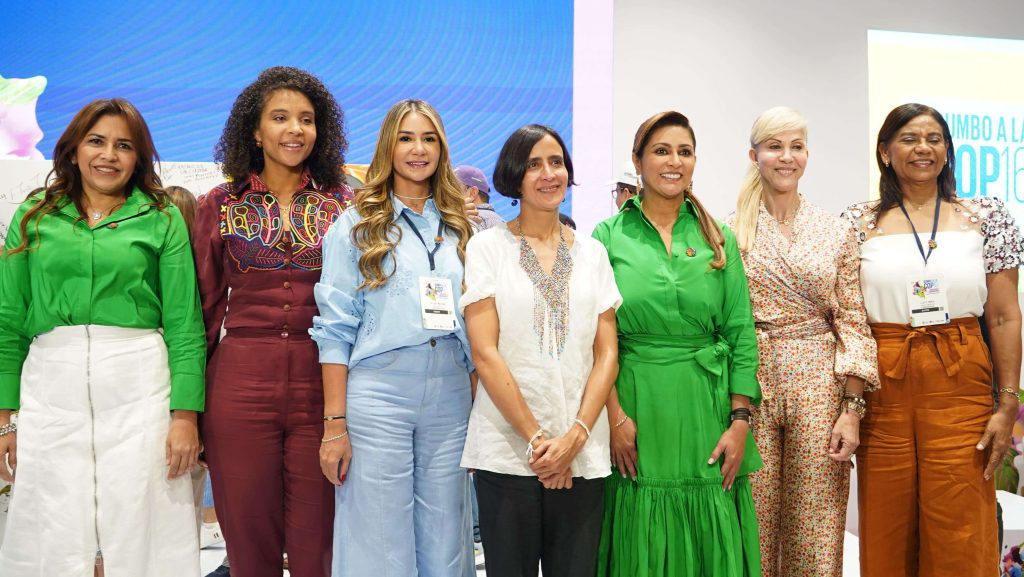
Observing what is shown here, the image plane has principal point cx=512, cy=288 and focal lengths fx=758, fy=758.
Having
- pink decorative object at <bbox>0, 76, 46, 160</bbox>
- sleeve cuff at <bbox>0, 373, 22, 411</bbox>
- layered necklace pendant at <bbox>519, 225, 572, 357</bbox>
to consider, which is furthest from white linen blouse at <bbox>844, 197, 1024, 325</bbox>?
pink decorative object at <bbox>0, 76, 46, 160</bbox>

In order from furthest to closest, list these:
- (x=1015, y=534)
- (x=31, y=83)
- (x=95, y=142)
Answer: (x=31, y=83), (x=1015, y=534), (x=95, y=142)

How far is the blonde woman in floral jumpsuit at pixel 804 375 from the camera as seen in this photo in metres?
2.42

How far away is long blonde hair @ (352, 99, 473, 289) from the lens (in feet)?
7.14

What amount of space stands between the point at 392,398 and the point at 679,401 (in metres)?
0.84

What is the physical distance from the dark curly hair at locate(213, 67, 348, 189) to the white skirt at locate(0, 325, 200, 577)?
64 centimetres

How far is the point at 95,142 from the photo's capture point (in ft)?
7.56

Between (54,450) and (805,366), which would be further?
(805,366)

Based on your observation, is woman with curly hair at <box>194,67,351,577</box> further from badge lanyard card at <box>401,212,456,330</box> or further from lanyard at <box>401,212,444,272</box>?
badge lanyard card at <box>401,212,456,330</box>

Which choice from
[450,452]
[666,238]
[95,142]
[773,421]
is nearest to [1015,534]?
[773,421]

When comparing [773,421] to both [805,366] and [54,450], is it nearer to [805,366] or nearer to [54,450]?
[805,366]

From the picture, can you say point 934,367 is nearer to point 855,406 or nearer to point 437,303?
point 855,406

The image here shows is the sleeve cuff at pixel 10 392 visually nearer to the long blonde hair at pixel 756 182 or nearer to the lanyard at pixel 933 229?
the long blonde hair at pixel 756 182

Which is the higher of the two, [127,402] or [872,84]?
[872,84]

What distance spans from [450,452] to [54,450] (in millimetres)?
1131
